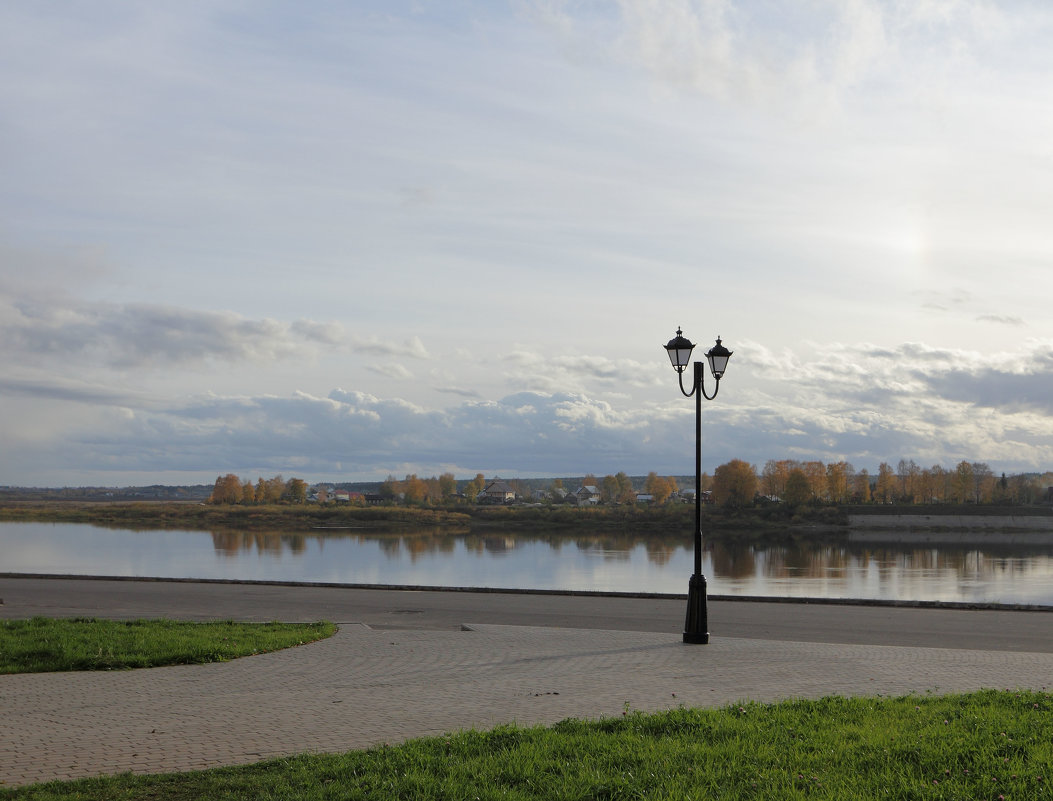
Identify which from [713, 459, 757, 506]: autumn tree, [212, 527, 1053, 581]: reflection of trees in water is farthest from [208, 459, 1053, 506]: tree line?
[212, 527, 1053, 581]: reflection of trees in water

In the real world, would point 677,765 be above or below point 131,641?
above

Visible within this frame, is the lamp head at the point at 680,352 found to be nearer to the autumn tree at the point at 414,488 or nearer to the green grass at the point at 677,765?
the green grass at the point at 677,765

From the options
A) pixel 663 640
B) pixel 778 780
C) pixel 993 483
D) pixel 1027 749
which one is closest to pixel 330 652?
pixel 663 640

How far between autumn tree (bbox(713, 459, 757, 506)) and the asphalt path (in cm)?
8530

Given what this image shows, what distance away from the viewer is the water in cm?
2966

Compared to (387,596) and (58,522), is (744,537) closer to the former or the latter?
(387,596)

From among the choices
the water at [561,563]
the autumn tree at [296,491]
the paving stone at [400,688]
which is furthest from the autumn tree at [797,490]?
the paving stone at [400,688]

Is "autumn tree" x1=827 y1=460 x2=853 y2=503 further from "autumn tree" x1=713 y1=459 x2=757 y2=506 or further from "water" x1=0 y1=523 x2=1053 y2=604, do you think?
"water" x1=0 y1=523 x2=1053 y2=604

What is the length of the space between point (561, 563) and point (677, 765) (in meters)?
36.6

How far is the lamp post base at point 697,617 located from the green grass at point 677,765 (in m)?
5.19

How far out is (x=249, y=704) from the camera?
8.39 m

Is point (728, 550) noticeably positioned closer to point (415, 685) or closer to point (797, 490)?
point (415, 685)

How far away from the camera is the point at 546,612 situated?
16.3 metres

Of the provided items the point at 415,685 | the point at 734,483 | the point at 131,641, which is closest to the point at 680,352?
the point at 415,685
